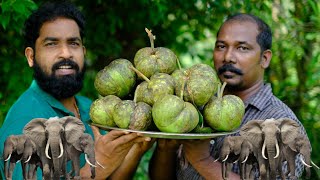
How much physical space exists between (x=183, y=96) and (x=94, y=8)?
8.34ft

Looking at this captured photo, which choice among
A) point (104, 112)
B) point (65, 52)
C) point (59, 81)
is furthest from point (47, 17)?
point (104, 112)

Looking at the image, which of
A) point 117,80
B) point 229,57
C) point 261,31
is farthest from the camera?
point 261,31

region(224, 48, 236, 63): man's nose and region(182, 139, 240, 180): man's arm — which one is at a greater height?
region(224, 48, 236, 63): man's nose

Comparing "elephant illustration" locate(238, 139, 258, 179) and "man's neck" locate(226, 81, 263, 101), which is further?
"man's neck" locate(226, 81, 263, 101)

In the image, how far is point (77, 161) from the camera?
2.50 m

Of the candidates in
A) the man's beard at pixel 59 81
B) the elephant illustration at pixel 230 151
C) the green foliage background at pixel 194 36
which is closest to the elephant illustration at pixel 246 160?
the elephant illustration at pixel 230 151

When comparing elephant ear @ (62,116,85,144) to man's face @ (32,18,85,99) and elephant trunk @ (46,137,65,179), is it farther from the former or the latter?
man's face @ (32,18,85,99)

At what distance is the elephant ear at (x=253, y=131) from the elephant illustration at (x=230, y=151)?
1.2 inches

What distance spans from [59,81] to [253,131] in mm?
1146

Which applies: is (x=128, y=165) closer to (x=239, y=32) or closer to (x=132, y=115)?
(x=132, y=115)

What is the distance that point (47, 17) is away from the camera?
316 centimetres

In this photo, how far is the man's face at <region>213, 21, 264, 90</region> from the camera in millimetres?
3232

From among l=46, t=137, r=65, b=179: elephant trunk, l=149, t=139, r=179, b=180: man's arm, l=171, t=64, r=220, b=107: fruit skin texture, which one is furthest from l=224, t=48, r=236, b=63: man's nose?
l=46, t=137, r=65, b=179: elephant trunk

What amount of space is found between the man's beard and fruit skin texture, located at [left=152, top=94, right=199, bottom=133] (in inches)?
34.3
